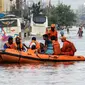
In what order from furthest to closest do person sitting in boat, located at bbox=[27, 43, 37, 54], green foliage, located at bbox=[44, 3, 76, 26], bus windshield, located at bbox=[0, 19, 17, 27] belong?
green foliage, located at bbox=[44, 3, 76, 26] < bus windshield, located at bbox=[0, 19, 17, 27] < person sitting in boat, located at bbox=[27, 43, 37, 54]

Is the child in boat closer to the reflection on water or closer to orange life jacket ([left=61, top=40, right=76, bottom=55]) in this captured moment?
the reflection on water

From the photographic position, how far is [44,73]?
60.0 ft

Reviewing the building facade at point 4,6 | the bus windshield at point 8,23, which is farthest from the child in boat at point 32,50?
the building facade at point 4,6

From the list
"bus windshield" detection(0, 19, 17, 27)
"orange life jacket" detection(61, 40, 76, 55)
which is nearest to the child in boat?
"orange life jacket" detection(61, 40, 76, 55)

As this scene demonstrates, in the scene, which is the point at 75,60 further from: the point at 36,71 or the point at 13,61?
the point at 36,71

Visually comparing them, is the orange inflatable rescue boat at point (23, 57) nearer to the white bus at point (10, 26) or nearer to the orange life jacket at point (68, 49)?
the orange life jacket at point (68, 49)

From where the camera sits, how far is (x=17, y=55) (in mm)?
21906

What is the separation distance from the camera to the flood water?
1575 centimetres

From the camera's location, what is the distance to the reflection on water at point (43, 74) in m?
15.8

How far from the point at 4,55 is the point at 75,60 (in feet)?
10.8

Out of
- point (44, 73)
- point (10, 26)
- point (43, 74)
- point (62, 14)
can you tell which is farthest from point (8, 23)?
point (62, 14)

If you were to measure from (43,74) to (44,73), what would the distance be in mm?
346

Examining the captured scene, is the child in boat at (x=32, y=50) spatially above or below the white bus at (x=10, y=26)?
above

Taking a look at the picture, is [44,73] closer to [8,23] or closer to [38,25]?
[8,23]
